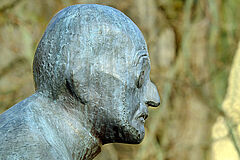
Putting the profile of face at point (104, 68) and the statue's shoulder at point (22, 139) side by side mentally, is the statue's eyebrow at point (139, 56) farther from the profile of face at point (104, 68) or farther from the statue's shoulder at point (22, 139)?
the statue's shoulder at point (22, 139)

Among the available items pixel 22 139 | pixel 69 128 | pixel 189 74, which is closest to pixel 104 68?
pixel 69 128

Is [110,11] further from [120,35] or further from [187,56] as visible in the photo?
[187,56]

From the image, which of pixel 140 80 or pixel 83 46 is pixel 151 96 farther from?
pixel 83 46

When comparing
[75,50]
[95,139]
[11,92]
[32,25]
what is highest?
[75,50]

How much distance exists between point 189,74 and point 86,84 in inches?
139

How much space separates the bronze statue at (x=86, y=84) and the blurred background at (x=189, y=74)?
9.77 ft

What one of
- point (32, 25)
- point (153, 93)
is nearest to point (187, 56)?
point (32, 25)

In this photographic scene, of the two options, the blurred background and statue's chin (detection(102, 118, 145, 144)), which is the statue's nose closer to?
statue's chin (detection(102, 118, 145, 144))

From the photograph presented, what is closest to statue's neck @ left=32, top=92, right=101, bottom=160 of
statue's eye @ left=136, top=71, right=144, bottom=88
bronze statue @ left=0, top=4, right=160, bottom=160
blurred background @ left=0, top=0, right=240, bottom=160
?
bronze statue @ left=0, top=4, right=160, bottom=160

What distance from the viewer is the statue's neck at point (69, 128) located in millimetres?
1365

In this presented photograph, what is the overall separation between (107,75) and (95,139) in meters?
0.18

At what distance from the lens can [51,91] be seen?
4.64 ft

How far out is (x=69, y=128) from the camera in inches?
54.4

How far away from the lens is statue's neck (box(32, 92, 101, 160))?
137cm
